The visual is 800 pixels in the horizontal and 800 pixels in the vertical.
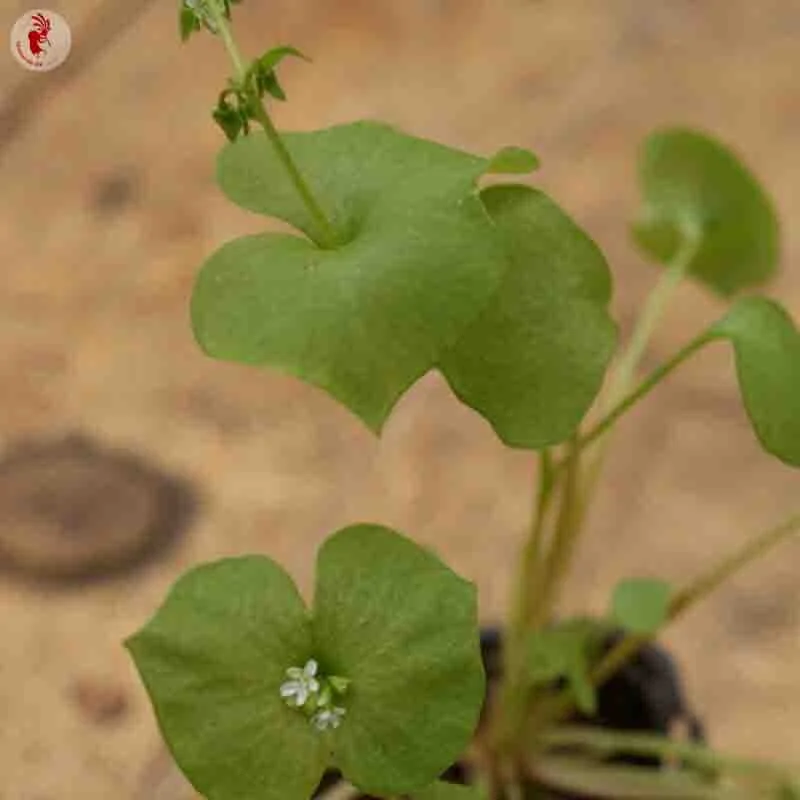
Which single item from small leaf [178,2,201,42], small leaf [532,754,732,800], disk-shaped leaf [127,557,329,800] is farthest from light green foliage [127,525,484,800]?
small leaf [532,754,732,800]

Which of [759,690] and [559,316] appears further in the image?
[759,690]

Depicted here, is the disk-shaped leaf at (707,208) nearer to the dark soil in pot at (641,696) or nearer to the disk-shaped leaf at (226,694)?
the dark soil in pot at (641,696)

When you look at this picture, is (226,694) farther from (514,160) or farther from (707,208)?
(707,208)

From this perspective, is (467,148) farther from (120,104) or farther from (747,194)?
(747,194)

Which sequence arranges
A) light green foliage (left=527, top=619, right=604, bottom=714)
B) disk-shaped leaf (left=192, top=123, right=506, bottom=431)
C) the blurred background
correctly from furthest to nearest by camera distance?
1. the blurred background
2. light green foliage (left=527, top=619, right=604, bottom=714)
3. disk-shaped leaf (left=192, top=123, right=506, bottom=431)

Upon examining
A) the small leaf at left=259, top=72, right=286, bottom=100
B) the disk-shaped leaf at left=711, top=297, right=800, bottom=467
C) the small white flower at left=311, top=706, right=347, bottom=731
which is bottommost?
the small white flower at left=311, top=706, right=347, bottom=731

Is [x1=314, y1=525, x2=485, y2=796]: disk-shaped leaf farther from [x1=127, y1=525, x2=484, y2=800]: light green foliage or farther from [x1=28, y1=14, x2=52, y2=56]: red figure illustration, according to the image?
[x1=28, y1=14, x2=52, y2=56]: red figure illustration

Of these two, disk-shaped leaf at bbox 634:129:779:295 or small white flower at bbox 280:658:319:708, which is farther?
disk-shaped leaf at bbox 634:129:779:295

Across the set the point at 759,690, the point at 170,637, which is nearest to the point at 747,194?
the point at 759,690
